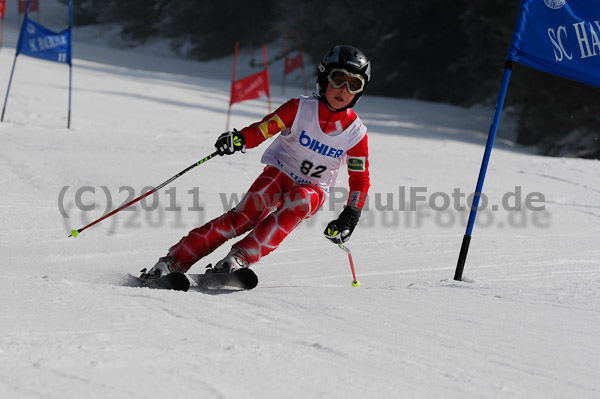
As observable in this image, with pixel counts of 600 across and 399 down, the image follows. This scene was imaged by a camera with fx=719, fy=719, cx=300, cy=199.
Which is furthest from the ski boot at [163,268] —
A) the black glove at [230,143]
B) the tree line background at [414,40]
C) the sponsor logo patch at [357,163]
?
the tree line background at [414,40]

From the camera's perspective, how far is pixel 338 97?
171 inches

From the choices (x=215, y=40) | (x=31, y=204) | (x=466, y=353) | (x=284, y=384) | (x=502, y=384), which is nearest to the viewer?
(x=284, y=384)

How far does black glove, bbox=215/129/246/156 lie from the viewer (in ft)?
13.9

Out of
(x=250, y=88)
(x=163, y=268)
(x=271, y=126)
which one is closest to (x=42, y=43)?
(x=250, y=88)

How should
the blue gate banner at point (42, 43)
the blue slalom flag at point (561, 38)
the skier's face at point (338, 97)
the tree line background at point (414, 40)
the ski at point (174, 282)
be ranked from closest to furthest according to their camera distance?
the ski at point (174, 282) < the skier's face at point (338, 97) < the blue slalom flag at point (561, 38) < the blue gate banner at point (42, 43) < the tree line background at point (414, 40)

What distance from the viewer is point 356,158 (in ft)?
14.8

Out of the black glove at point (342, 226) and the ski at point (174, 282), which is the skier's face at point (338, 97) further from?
the ski at point (174, 282)

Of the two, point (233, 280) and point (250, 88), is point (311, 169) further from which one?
point (250, 88)

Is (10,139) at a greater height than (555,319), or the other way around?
(10,139)

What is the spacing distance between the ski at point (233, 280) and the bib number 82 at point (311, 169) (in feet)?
2.78

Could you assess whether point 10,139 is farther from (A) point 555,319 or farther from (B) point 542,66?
(A) point 555,319

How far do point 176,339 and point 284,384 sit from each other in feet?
1.70

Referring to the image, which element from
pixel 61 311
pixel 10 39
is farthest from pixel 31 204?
pixel 10 39

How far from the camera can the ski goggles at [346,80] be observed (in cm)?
429
